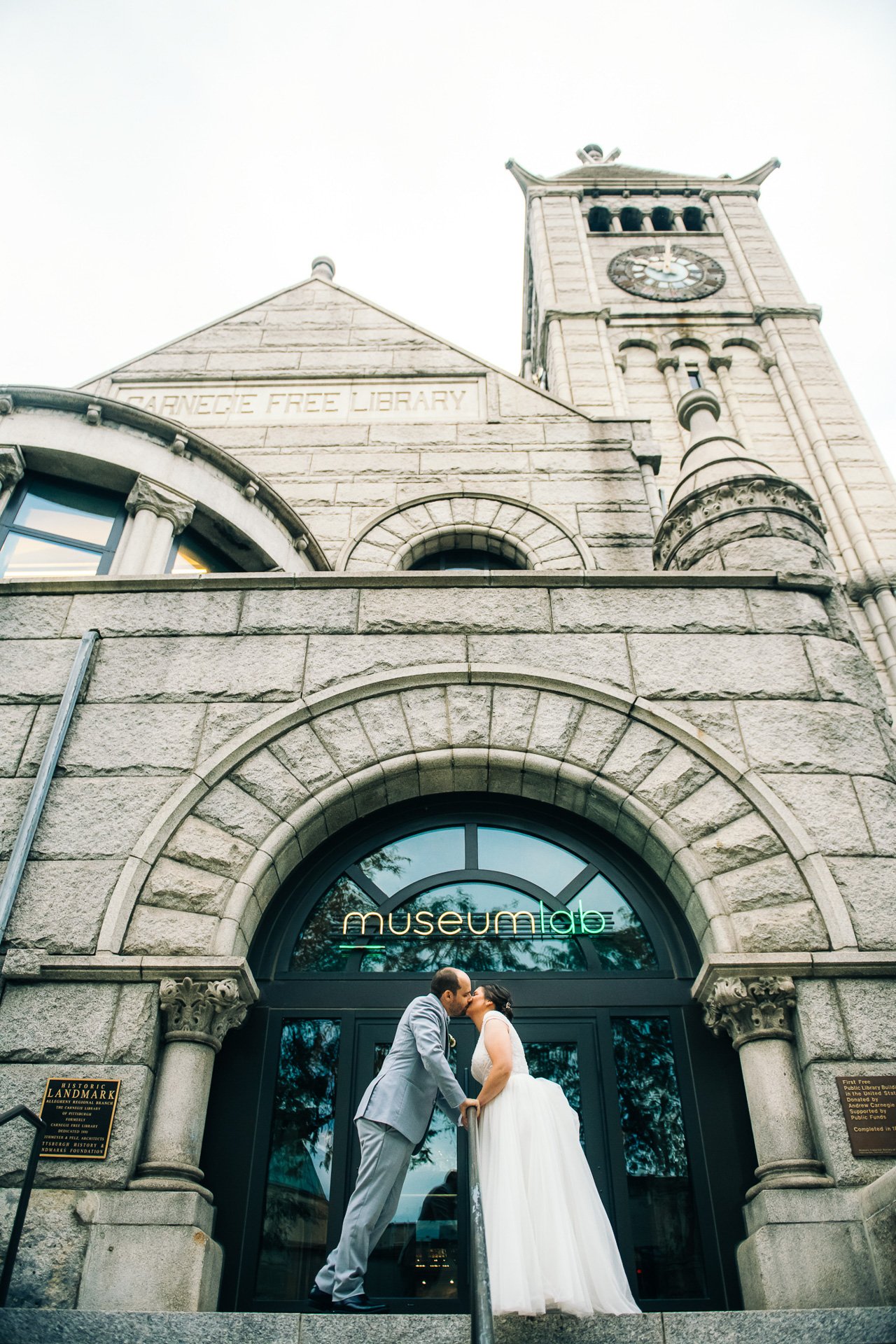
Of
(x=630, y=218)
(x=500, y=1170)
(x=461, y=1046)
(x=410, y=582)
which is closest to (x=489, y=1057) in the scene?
(x=500, y=1170)

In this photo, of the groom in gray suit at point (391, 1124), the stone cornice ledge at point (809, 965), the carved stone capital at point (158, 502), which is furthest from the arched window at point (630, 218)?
the groom in gray suit at point (391, 1124)

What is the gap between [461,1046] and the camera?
20.1 feet

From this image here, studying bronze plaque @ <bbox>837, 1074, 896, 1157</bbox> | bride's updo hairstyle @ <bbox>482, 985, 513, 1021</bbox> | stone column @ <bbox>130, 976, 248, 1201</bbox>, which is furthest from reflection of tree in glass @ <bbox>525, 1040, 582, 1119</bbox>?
stone column @ <bbox>130, 976, 248, 1201</bbox>

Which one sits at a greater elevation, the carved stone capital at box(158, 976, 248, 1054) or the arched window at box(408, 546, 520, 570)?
the arched window at box(408, 546, 520, 570)

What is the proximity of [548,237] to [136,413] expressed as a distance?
2037 cm

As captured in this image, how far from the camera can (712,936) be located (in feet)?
19.7

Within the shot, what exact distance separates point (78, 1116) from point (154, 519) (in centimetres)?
593

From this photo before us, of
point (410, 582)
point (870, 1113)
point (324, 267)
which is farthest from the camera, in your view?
point (324, 267)

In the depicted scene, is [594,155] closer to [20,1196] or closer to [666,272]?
[666,272]

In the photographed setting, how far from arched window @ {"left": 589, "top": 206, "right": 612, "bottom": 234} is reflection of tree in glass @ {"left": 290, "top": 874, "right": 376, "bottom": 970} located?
27327 mm

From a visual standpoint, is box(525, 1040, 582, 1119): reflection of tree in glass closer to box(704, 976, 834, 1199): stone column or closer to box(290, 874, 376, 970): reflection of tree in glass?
box(704, 976, 834, 1199): stone column

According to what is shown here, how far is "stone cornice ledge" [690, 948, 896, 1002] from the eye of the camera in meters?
5.70

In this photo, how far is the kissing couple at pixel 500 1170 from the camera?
4121 millimetres

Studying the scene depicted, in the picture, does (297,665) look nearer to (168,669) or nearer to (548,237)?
(168,669)
